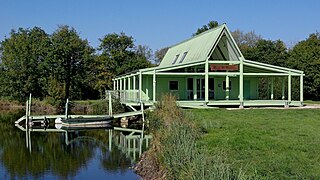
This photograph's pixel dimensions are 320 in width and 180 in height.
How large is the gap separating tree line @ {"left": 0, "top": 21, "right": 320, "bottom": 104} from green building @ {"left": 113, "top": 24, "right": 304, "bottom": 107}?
13.7 metres

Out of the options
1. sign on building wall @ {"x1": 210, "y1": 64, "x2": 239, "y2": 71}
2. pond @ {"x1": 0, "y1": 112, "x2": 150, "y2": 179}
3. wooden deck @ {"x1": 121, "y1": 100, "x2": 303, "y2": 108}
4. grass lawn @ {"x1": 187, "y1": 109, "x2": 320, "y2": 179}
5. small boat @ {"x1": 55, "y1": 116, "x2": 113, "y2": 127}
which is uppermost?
sign on building wall @ {"x1": 210, "y1": 64, "x2": 239, "y2": 71}

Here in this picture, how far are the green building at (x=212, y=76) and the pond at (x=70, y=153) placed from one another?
6.37m

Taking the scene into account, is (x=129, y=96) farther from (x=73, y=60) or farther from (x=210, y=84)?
(x=73, y=60)

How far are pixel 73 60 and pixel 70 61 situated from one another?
1.66ft

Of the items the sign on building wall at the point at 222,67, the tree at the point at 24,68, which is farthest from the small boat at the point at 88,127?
the tree at the point at 24,68

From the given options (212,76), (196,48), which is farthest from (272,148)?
(196,48)

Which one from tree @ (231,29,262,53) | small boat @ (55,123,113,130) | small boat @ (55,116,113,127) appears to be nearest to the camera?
small boat @ (55,123,113,130)

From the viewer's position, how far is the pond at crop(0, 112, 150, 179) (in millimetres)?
13266

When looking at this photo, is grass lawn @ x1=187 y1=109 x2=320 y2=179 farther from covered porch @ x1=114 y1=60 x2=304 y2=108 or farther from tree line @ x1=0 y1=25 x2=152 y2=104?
tree line @ x1=0 y1=25 x2=152 y2=104

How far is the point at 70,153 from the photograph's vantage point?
17.2 meters

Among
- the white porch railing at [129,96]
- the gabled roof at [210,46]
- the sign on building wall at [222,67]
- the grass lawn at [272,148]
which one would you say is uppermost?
the gabled roof at [210,46]

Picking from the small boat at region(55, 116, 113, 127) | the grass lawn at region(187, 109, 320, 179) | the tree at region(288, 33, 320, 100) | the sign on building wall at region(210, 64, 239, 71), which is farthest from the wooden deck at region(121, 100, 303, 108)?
the tree at region(288, 33, 320, 100)

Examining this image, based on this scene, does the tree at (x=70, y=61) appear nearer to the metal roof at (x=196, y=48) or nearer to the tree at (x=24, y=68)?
the tree at (x=24, y=68)

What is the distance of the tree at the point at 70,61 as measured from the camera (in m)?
49.7
